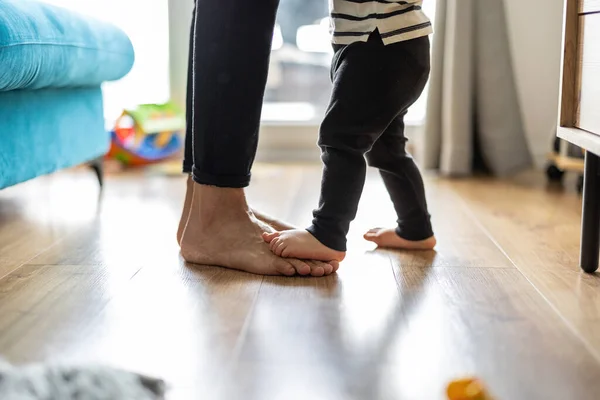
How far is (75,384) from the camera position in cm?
74

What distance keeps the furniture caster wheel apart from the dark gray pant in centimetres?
126

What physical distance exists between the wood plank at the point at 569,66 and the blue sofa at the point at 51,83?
953mm

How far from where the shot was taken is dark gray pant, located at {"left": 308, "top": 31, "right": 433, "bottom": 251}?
3.89 ft

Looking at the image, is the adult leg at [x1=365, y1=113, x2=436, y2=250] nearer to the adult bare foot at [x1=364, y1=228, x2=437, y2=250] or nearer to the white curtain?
the adult bare foot at [x1=364, y1=228, x2=437, y2=250]

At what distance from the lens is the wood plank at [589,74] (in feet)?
3.88

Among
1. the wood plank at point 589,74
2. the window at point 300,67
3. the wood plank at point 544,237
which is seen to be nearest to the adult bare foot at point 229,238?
the wood plank at point 544,237

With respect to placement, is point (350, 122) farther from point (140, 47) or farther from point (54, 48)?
point (140, 47)

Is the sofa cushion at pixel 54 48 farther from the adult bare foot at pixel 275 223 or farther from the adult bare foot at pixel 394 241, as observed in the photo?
the adult bare foot at pixel 394 241

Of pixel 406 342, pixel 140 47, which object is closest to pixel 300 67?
pixel 140 47

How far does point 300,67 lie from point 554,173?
110 centimetres

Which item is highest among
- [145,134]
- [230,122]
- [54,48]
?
[54,48]

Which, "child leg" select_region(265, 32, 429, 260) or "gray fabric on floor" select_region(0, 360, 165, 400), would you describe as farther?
"child leg" select_region(265, 32, 429, 260)

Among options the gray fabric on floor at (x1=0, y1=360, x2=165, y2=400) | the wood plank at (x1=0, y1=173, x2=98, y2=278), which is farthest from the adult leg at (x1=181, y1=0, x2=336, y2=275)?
the gray fabric on floor at (x1=0, y1=360, x2=165, y2=400)

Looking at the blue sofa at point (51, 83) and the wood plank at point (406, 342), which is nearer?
the wood plank at point (406, 342)
